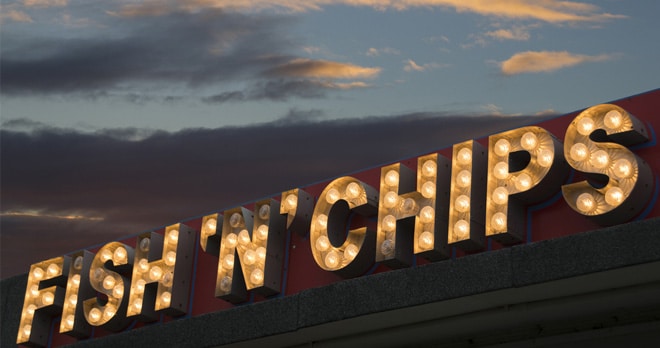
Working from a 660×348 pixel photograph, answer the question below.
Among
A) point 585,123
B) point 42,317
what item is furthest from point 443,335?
point 42,317

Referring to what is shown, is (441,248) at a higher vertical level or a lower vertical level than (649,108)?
lower

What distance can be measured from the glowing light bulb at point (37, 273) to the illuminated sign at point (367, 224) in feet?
0.07

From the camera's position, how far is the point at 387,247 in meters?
11.7

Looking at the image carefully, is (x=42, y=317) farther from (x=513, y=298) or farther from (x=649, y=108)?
(x=649, y=108)

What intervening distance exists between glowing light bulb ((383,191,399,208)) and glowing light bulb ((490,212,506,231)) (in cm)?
136

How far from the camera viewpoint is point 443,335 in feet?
40.1

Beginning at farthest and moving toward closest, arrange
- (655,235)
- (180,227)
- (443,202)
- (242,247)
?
(180,227) < (242,247) < (443,202) < (655,235)

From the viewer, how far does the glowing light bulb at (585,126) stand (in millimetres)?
10500

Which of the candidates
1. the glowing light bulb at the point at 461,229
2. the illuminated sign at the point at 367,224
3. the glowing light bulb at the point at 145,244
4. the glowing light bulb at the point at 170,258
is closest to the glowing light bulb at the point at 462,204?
the illuminated sign at the point at 367,224

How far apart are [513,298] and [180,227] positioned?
17.7 feet

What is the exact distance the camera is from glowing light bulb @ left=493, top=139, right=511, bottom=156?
1114 centimetres

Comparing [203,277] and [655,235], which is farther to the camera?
[203,277]

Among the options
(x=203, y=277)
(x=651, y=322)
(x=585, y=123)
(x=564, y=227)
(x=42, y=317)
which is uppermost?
(x=585, y=123)

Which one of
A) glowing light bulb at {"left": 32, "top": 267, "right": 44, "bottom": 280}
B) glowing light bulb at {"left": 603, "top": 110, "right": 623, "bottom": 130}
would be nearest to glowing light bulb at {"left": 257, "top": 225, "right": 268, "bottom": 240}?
glowing light bulb at {"left": 32, "top": 267, "right": 44, "bottom": 280}
